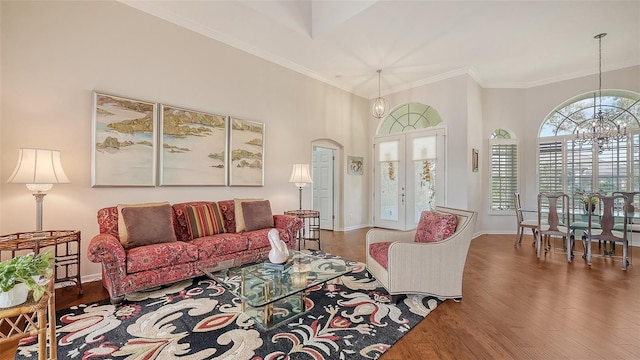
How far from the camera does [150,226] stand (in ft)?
9.93

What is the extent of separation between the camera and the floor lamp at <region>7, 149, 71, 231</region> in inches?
99.3

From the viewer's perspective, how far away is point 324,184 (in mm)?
6691

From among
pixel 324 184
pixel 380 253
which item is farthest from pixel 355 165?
pixel 380 253

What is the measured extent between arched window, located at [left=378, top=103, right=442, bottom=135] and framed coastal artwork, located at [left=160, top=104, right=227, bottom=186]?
13.8 ft

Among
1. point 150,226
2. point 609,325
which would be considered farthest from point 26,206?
point 609,325

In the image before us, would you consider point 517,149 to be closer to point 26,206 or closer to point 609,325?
point 609,325

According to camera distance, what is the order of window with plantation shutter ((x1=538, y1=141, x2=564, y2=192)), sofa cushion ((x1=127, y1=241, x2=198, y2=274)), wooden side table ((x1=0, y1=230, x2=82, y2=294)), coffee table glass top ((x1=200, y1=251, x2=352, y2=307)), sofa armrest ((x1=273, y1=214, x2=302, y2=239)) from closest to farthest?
coffee table glass top ((x1=200, y1=251, x2=352, y2=307)) < wooden side table ((x1=0, y1=230, x2=82, y2=294)) < sofa cushion ((x1=127, y1=241, x2=198, y2=274)) < sofa armrest ((x1=273, y1=214, x2=302, y2=239)) < window with plantation shutter ((x1=538, y1=141, x2=564, y2=192))

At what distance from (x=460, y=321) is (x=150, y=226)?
10.7ft

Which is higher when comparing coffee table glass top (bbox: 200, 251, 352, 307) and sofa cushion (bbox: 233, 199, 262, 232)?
sofa cushion (bbox: 233, 199, 262, 232)

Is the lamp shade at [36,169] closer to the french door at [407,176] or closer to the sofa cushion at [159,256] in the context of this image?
the sofa cushion at [159,256]

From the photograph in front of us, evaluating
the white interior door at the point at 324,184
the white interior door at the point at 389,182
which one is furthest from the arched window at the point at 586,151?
the white interior door at the point at 324,184

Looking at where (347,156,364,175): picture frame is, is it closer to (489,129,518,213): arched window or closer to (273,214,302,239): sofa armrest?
(273,214,302,239): sofa armrest

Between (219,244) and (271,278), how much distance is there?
1.17 meters

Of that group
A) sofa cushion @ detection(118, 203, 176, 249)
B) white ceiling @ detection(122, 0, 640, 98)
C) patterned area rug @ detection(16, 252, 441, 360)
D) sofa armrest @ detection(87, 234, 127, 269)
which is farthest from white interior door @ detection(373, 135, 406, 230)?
sofa armrest @ detection(87, 234, 127, 269)
